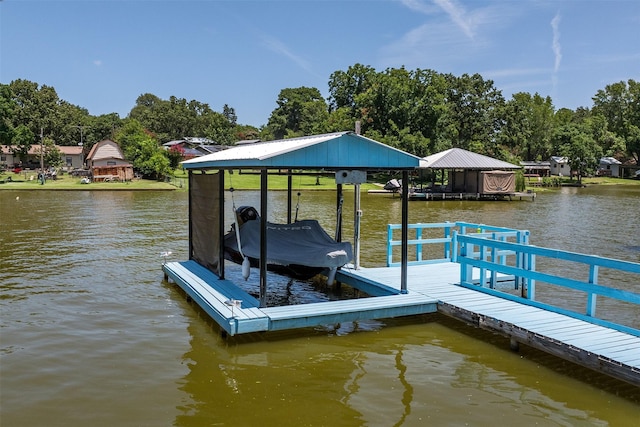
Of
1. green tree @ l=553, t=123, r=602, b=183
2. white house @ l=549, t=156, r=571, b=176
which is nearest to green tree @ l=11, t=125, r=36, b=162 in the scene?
green tree @ l=553, t=123, r=602, b=183

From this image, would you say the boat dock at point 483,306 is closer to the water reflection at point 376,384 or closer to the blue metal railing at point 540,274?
the blue metal railing at point 540,274

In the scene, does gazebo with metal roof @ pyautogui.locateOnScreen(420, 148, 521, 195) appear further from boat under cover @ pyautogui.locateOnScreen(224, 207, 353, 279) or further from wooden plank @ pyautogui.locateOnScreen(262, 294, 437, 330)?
wooden plank @ pyautogui.locateOnScreen(262, 294, 437, 330)

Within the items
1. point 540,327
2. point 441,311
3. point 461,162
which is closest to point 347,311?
point 441,311

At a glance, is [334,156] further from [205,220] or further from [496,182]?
[496,182]

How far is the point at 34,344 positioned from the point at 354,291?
6.21 m

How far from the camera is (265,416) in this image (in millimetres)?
6523

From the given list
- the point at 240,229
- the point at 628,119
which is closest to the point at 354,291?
the point at 240,229

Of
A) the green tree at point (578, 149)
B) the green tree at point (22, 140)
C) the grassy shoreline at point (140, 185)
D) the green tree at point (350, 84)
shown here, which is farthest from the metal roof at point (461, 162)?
the green tree at point (22, 140)

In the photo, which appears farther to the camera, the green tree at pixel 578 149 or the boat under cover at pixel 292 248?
the green tree at pixel 578 149

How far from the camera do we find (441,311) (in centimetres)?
990

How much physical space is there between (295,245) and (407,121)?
5639cm

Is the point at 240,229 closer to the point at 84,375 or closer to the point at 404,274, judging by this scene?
the point at 404,274

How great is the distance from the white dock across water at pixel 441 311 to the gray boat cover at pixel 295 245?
84 cm

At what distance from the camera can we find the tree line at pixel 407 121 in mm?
64875
